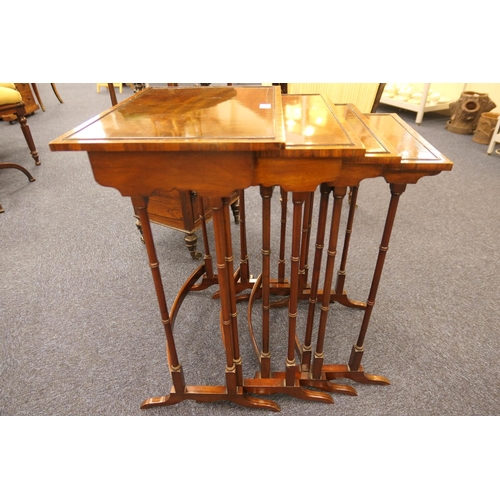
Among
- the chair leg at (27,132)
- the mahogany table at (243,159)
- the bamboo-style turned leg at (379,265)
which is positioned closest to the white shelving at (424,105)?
the mahogany table at (243,159)

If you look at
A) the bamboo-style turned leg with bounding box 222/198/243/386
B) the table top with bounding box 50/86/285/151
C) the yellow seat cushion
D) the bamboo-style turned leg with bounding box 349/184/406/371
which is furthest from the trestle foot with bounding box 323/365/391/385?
the yellow seat cushion

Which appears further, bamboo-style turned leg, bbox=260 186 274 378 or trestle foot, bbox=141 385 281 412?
trestle foot, bbox=141 385 281 412

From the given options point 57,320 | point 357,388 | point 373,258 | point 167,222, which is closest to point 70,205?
point 167,222

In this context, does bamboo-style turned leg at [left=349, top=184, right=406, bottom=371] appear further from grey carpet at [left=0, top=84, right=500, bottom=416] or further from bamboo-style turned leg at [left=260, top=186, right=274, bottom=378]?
bamboo-style turned leg at [left=260, top=186, right=274, bottom=378]

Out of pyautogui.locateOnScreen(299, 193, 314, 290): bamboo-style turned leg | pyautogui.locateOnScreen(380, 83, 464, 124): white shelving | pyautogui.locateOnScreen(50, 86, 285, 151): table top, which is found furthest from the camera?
pyautogui.locateOnScreen(380, 83, 464, 124): white shelving

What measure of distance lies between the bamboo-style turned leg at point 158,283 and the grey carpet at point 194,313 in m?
0.16

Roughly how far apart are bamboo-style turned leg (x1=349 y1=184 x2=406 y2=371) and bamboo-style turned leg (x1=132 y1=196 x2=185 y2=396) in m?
0.61

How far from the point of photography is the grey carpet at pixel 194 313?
1237 mm

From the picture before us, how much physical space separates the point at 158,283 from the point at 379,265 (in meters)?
0.67

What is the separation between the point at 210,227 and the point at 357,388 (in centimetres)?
127

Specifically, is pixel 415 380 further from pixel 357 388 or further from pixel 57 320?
pixel 57 320

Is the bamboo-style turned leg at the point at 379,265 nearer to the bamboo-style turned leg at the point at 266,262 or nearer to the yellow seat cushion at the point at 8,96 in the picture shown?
the bamboo-style turned leg at the point at 266,262

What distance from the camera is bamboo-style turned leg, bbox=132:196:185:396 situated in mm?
871

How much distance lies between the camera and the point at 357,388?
1.26 meters
